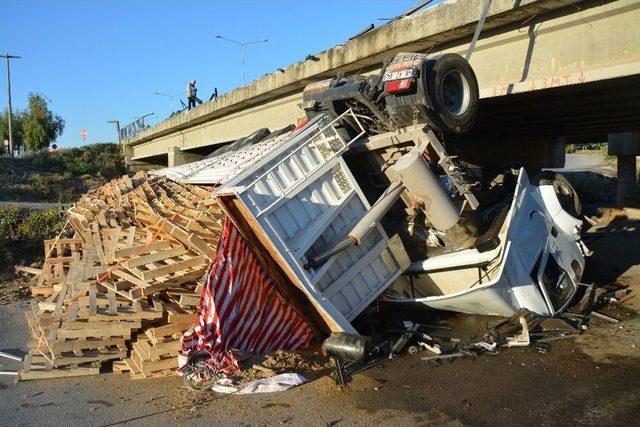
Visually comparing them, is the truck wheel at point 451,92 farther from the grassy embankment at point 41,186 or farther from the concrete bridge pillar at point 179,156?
the concrete bridge pillar at point 179,156

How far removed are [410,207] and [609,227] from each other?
35.0 ft

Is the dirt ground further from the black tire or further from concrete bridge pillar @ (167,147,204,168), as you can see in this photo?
concrete bridge pillar @ (167,147,204,168)

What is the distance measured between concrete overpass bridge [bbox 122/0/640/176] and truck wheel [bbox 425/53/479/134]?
32.5 inches

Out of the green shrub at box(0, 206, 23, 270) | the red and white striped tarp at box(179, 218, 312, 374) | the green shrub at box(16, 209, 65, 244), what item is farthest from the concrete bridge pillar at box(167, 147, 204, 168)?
the red and white striped tarp at box(179, 218, 312, 374)

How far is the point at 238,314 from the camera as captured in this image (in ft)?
22.3

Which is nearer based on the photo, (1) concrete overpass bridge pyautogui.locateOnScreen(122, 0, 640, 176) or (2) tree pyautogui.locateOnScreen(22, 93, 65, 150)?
(1) concrete overpass bridge pyautogui.locateOnScreen(122, 0, 640, 176)

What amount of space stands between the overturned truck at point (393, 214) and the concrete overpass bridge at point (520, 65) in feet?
2.98

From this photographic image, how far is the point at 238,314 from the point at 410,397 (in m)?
2.29

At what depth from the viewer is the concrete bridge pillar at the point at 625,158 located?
750 inches

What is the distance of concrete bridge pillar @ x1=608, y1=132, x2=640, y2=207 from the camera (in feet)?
62.5

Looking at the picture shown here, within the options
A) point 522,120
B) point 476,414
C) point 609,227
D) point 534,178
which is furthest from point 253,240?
point 609,227

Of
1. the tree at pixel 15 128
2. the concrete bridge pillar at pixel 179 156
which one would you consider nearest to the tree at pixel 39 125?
the tree at pixel 15 128

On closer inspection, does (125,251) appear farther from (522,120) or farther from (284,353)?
(522,120)

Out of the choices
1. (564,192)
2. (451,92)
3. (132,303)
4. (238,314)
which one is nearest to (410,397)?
(238,314)
